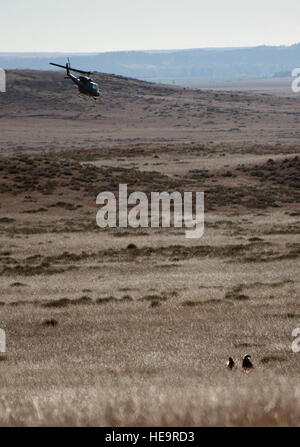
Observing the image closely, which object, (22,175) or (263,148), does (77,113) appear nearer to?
(263,148)

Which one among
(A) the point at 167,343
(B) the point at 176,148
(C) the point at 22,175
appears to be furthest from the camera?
(B) the point at 176,148

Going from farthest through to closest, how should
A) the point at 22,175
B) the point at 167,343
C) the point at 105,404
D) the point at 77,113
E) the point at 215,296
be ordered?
the point at 77,113
the point at 22,175
the point at 215,296
the point at 167,343
the point at 105,404

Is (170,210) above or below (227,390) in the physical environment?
below

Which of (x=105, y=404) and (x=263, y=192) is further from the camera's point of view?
(x=263, y=192)

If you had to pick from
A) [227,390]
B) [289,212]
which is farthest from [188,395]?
[289,212]

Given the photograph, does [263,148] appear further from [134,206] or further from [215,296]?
[215,296]
